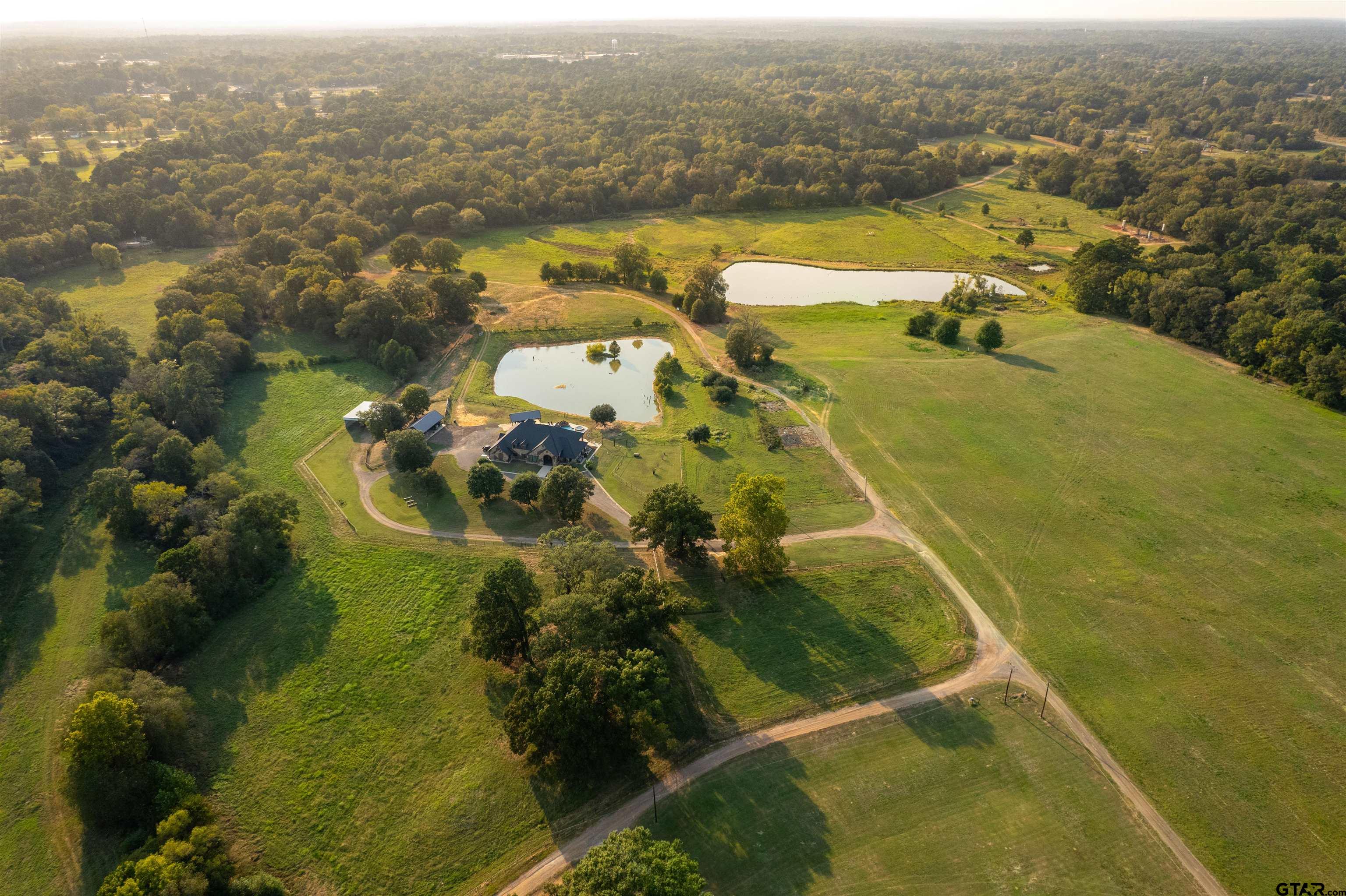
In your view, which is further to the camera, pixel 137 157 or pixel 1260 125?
pixel 1260 125

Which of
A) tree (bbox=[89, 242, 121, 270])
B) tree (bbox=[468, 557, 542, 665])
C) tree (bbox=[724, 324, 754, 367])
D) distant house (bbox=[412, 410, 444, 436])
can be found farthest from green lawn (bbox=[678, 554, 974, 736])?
tree (bbox=[89, 242, 121, 270])

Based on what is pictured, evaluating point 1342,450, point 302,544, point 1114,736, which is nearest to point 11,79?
point 302,544

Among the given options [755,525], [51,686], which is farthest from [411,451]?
[755,525]

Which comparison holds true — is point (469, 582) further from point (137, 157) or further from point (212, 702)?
point (137, 157)

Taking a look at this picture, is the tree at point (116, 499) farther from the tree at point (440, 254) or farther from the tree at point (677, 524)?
the tree at point (440, 254)

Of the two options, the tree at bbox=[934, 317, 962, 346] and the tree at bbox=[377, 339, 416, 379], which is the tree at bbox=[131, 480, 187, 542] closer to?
the tree at bbox=[377, 339, 416, 379]

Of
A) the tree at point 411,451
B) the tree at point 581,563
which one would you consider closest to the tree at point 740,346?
the tree at point 411,451
